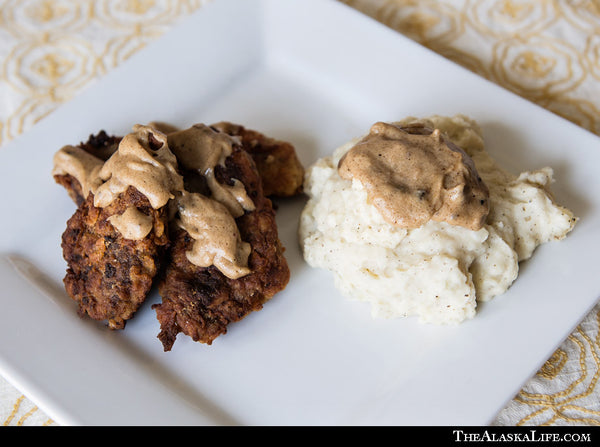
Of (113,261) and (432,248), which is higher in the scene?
(432,248)

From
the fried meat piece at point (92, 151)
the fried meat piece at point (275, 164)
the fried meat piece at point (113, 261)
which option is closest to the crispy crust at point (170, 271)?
the fried meat piece at point (113, 261)

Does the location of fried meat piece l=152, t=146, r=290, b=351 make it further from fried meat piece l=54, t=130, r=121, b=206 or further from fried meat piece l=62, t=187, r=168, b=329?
fried meat piece l=54, t=130, r=121, b=206

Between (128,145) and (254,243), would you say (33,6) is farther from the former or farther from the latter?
(254,243)

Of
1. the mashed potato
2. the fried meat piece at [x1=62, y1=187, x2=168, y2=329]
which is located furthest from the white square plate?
the fried meat piece at [x1=62, y1=187, x2=168, y2=329]

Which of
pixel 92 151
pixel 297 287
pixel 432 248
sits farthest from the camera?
pixel 92 151

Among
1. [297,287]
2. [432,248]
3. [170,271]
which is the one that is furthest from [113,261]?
[432,248]

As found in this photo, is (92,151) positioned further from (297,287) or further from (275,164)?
(297,287)
